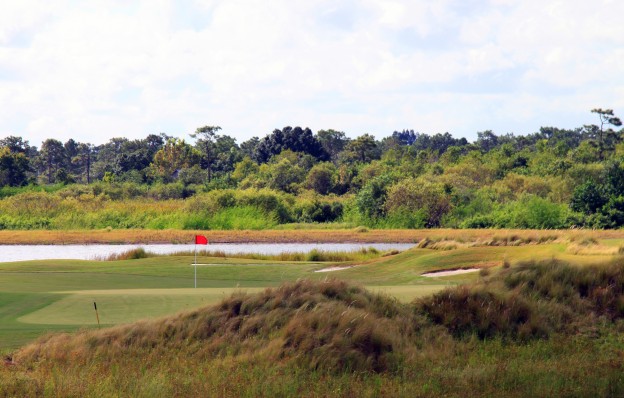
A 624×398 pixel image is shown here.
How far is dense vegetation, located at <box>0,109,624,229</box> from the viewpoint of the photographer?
2069 inches

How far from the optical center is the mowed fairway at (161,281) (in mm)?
13727

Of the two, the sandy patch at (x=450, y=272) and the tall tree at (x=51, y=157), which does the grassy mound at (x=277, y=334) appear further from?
the tall tree at (x=51, y=157)

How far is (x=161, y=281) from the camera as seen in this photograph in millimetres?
20750

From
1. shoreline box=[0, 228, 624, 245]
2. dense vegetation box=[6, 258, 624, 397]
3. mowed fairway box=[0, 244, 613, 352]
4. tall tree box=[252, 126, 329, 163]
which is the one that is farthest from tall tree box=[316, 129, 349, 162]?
dense vegetation box=[6, 258, 624, 397]

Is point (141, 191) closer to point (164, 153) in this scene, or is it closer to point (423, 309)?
point (164, 153)

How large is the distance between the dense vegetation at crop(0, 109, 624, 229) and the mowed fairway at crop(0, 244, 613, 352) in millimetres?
27589

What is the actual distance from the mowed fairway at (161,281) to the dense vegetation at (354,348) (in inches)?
49.6

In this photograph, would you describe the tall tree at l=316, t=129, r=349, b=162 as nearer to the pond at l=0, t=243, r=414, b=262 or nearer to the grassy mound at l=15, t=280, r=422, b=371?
the pond at l=0, t=243, r=414, b=262

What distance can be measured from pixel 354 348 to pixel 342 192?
63.3 m

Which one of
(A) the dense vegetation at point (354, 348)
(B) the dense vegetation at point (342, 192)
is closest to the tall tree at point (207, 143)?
(B) the dense vegetation at point (342, 192)

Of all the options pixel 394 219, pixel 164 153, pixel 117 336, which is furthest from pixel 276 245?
pixel 164 153

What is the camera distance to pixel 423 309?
12.9m

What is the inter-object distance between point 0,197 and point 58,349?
6279 centimetres

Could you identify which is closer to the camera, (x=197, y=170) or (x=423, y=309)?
(x=423, y=309)
